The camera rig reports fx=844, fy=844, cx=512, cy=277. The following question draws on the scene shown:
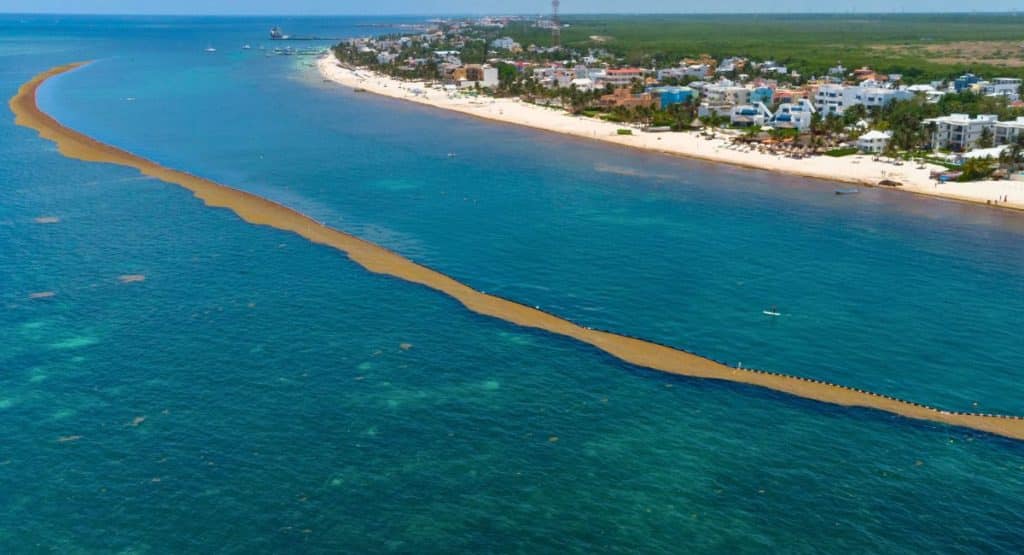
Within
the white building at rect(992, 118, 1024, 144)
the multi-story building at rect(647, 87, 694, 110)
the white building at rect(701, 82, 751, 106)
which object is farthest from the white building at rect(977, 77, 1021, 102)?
the multi-story building at rect(647, 87, 694, 110)

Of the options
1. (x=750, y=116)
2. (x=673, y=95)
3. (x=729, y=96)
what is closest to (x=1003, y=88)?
(x=729, y=96)

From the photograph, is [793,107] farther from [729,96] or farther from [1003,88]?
[1003,88]

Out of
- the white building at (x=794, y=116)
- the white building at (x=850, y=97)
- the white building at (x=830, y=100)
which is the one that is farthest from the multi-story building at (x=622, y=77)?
the white building at (x=794, y=116)

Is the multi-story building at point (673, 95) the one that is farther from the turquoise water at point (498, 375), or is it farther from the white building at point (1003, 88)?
the turquoise water at point (498, 375)

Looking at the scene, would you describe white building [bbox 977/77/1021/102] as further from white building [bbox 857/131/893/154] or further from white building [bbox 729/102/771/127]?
white building [bbox 857/131/893/154]

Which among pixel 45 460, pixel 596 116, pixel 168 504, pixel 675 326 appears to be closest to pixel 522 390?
pixel 675 326

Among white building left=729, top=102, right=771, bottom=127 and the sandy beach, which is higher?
white building left=729, top=102, right=771, bottom=127
